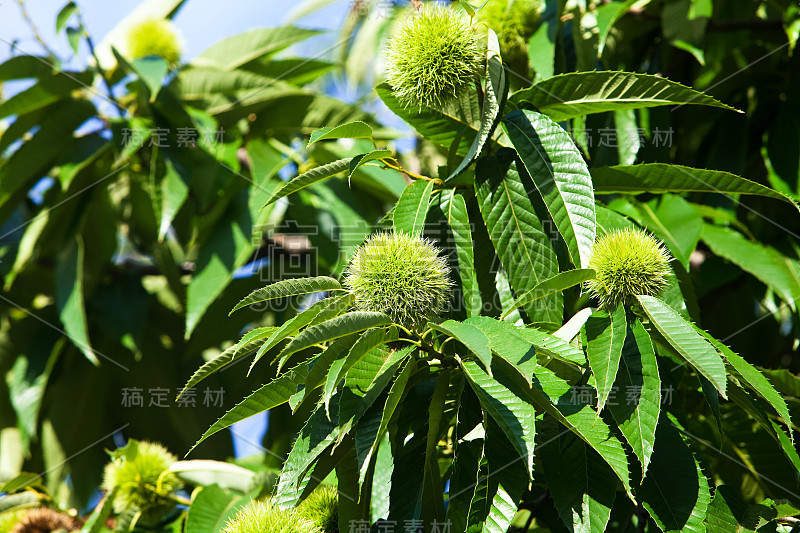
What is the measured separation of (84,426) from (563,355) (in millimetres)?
2067

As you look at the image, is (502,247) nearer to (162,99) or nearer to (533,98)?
(533,98)

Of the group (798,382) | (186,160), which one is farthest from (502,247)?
(186,160)

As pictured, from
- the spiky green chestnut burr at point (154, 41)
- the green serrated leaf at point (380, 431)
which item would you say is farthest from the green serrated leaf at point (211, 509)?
the spiky green chestnut burr at point (154, 41)

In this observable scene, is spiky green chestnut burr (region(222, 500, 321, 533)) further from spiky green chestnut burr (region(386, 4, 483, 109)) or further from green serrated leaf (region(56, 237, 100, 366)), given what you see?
green serrated leaf (region(56, 237, 100, 366))

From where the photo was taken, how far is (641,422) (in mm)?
929

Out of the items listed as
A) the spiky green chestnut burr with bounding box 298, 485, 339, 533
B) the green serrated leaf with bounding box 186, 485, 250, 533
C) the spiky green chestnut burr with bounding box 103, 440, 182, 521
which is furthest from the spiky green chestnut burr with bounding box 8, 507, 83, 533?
the spiky green chestnut burr with bounding box 298, 485, 339, 533

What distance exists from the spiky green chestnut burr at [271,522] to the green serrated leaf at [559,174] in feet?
1.79

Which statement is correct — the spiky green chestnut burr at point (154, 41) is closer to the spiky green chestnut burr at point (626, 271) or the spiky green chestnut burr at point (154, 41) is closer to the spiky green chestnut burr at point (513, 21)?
the spiky green chestnut burr at point (513, 21)

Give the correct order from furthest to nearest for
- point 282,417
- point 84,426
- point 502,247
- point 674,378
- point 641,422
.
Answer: point 84,426 < point 282,417 < point 674,378 < point 502,247 < point 641,422

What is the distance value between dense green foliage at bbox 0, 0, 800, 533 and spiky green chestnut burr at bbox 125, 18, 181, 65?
2.4 inches

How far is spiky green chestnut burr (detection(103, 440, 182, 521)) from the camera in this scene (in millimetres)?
1608

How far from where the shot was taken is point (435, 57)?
3.81 feet

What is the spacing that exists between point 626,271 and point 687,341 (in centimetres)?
16

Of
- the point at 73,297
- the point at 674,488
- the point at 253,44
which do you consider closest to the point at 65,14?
the point at 253,44
